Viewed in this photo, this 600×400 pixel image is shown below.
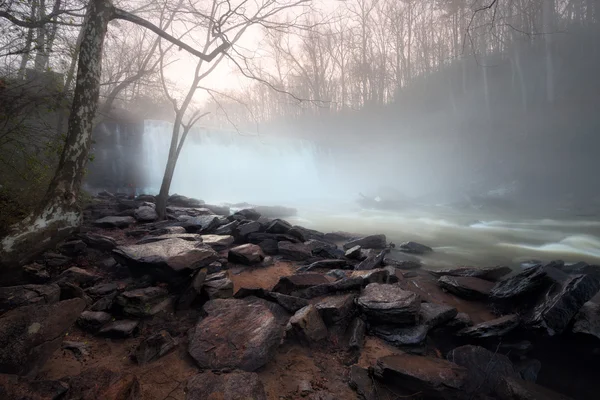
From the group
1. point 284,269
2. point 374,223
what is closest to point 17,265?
point 284,269

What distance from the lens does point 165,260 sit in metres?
3.86

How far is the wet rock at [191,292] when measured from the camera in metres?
3.76

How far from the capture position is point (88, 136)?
12.9 ft

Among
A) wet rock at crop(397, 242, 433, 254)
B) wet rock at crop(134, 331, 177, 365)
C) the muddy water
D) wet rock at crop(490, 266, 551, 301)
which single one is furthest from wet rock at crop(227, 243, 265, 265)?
wet rock at crop(397, 242, 433, 254)

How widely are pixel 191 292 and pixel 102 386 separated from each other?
1.61 m

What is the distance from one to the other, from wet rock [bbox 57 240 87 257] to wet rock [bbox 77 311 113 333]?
8.37ft

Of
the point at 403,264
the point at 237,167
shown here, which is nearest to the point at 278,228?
the point at 403,264

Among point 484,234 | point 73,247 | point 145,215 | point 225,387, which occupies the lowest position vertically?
point 484,234

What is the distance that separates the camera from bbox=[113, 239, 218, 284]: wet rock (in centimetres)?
389

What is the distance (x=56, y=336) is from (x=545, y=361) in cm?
566

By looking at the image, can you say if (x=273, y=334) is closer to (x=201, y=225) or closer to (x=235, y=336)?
(x=235, y=336)

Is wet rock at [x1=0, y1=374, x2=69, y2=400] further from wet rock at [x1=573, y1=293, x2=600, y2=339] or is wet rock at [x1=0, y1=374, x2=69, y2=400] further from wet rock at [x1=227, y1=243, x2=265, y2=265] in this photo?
wet rock at [x1=573, y1=293, x2=600, y2=339]

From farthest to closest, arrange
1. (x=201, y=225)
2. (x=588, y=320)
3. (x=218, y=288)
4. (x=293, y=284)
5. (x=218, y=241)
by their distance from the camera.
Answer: (x=201, y=225)
(x=218, y=241)
(x=293, y=284)
(x=218, y=288)
(x=588, y=320)

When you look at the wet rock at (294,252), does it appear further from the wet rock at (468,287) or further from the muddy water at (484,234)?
the muddy water at (484,234)
